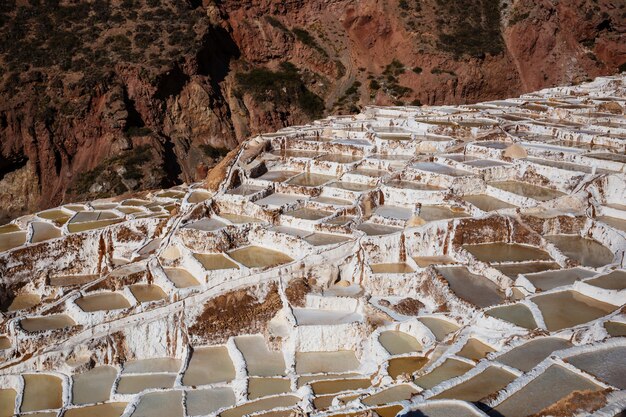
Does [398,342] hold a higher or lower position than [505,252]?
lower

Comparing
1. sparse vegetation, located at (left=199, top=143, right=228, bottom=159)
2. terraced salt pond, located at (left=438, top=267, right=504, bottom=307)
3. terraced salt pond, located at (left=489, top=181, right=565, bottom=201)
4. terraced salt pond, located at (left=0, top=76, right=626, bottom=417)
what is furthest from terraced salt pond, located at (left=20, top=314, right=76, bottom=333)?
sparse vegetation, located at (left=199, top=143, right=228, bottom=159)

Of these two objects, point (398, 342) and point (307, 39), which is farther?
point (307, 39)

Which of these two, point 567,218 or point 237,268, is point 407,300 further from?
point 567,218

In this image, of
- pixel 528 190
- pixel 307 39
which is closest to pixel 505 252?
pixel 528 190

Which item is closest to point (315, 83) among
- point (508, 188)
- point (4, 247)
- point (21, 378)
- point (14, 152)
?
point (14, 152)

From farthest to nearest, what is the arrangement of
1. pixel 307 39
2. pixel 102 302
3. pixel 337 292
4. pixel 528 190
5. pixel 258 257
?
pixel 307 39
pixel 528 190
pixel 258 257
pixel 337 292
pixel 102 302

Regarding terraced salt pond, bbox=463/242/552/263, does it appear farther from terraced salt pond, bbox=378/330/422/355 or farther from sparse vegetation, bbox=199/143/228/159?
sparse vegetation, bbox=199/143/228/159

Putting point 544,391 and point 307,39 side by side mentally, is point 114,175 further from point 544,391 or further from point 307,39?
point 544,391

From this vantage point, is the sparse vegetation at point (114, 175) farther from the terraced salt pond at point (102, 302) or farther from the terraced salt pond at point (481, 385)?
the terraced salt pond at point (481, 385)
